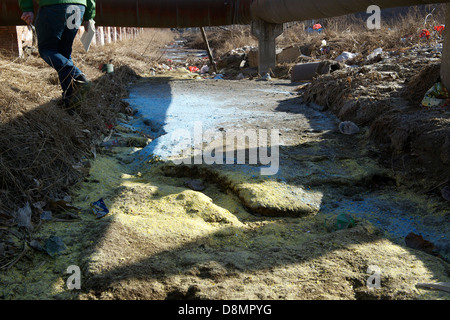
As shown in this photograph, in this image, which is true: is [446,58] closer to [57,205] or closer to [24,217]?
[57,205]

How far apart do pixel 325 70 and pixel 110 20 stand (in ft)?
14.1

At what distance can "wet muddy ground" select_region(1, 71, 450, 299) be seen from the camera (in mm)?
1682

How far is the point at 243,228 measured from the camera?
7.51 feet

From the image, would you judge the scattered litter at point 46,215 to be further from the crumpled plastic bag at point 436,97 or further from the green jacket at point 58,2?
the crumpled plastic bag at point 436,97

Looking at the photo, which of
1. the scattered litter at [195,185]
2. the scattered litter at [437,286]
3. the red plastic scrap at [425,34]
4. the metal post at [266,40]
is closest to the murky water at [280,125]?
the scattered litter at [195,185]

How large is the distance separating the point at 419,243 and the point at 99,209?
1.73 meters

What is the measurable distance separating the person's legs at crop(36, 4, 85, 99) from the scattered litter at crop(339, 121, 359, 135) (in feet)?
8.13

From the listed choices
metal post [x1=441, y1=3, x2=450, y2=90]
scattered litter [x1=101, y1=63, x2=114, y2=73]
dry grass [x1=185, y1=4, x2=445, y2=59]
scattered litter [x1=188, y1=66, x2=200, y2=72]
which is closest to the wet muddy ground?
metal post [x1=441, y1=3, x2=450, y2=90]

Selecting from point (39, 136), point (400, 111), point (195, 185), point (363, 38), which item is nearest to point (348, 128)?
point (400, 111)

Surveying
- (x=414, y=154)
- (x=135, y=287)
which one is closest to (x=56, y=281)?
(x=135, y=287)

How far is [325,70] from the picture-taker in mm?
7301

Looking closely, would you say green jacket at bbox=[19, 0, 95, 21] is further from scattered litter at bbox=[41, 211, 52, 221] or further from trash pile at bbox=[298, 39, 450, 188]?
trash pile at bbox=[298, 39, 450, 188]

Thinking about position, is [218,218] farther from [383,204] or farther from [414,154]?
[414,154]

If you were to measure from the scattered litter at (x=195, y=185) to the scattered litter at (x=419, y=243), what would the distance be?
51.6 inches
